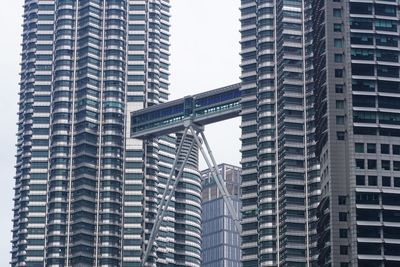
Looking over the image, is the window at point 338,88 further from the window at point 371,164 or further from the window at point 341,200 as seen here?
the window at point 341,200

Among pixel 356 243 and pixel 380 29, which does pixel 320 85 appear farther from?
pixel 356 243

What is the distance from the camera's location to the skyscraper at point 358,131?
570 feet

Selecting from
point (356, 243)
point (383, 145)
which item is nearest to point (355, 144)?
point (383, 145)

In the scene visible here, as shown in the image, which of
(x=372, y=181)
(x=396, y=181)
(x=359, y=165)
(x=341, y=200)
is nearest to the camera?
(x=341, y=200)

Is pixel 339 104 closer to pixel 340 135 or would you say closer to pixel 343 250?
pixel 340 135

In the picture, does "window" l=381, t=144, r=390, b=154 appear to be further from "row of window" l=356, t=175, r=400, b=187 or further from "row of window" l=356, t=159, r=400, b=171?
"row of window" l=356, t=175, r=400, b=187

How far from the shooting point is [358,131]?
17962cm

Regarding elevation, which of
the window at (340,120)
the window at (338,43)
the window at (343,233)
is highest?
the window at (338,43)

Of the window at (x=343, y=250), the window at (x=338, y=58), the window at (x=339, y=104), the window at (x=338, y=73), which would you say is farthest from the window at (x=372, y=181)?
the window at (x=338, y=58)

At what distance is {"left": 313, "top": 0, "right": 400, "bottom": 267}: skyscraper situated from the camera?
6836 inches

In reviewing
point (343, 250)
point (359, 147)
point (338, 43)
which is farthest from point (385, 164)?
point (338, 43)

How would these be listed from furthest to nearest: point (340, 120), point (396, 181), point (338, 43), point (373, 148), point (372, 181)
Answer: point (338, 43), point (340, 120), point (373, 148), point (396, 181), point (372, 181)

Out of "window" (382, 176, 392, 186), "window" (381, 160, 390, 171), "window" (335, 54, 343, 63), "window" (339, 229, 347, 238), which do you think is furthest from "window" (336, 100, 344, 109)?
"window" (339, 229, 347, 238)

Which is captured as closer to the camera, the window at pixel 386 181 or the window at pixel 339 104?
the window at pixel 386 181
